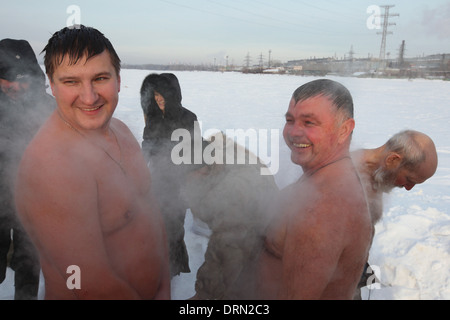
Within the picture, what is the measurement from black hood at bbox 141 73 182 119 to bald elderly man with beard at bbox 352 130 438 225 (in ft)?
6.07

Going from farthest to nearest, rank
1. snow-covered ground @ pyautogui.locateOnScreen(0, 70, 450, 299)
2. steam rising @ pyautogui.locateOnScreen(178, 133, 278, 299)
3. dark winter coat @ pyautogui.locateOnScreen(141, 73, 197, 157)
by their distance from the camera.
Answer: dark winter coat @ pyautogui.locateOnScreen(141, 73, 197, 157) → snow-covered ground @ pyautogui.locateOnScreen(0, 70, 450, 299) → steam rising @ pyautogui.locateOnScreen(178, 133, 278, 299)

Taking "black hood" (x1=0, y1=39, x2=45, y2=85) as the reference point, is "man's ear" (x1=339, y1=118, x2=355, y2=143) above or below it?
below

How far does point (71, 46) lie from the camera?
3.27ft

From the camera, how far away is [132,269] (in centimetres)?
123

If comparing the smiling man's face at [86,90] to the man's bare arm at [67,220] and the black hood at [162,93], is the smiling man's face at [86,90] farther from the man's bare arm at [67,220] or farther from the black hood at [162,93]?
the black hood at [162,93]

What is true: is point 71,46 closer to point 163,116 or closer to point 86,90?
point 86,90

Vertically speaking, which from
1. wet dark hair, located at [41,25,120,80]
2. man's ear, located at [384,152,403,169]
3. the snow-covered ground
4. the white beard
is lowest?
the snow-covered ground

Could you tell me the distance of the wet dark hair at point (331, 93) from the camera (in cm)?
126

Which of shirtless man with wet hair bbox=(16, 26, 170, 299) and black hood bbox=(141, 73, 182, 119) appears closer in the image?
shirtless man with wet hair bbox=(16, 26, 170, 299)

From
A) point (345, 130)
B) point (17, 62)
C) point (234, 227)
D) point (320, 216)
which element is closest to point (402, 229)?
point (234, 227)

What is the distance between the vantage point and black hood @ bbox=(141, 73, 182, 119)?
3.11 meters

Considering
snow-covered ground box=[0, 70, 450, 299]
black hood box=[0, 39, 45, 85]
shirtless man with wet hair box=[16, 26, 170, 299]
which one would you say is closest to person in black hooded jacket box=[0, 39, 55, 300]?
black hood box=[0, 39, 45, 85]

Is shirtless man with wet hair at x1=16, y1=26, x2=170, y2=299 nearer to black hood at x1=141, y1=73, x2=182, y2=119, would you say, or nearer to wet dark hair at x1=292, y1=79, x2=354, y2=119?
wet dark hair at x1=292, y1=79, x2=354, y2=119

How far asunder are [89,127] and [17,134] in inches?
58.7
